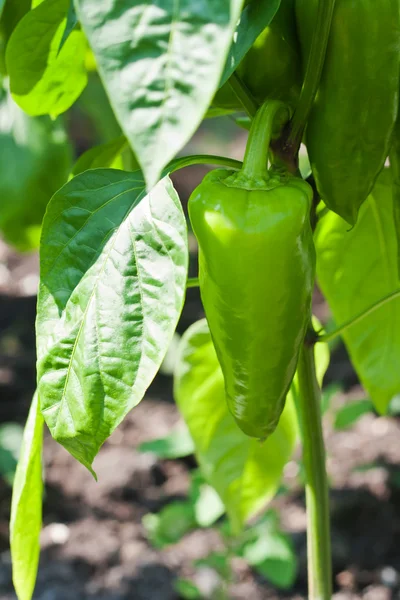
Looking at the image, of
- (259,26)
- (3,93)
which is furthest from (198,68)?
(3,93)

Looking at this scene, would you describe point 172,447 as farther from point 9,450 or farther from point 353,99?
point 353,99

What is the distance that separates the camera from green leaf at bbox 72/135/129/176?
2.43 ft

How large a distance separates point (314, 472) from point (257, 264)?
0.29 m

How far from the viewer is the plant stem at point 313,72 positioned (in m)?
0.49

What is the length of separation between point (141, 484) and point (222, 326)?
1268 mm

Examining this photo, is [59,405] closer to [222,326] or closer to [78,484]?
[222,326]

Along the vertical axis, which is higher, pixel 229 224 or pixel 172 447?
pixel 229 224

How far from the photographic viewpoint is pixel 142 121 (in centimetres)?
33

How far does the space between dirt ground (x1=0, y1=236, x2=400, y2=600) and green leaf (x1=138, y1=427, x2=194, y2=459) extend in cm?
29

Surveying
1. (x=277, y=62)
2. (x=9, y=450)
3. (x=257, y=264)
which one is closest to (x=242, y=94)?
(x=277, y=62)

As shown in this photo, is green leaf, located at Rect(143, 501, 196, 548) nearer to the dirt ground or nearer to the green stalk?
the dirt ground

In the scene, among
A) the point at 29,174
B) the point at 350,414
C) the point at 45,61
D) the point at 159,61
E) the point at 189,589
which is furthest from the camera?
the point at 350,414

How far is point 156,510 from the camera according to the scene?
168 centimetres

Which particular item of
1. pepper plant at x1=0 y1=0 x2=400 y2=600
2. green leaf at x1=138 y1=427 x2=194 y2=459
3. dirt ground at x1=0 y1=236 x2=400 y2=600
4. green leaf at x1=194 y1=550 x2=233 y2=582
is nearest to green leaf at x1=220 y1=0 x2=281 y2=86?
pepper plant at x1=0 y1=0 x2=400 y2=600
